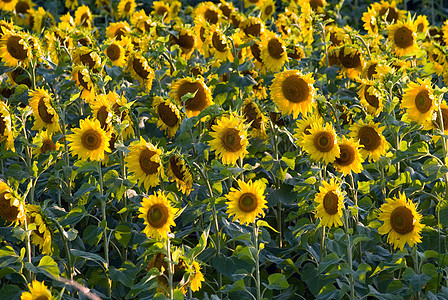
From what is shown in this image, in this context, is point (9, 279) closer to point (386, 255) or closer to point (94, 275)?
point (94, 275)

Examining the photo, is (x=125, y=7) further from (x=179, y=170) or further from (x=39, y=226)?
(x=39, y=226)

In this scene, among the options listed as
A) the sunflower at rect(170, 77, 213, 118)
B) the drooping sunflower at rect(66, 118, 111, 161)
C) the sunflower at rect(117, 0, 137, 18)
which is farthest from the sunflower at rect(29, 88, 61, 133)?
the sunflower at rect(117, 0, 137, 18)

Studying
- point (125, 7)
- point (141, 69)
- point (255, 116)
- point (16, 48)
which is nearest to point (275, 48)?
point (255, 116)

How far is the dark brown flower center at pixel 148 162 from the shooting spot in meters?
2.87

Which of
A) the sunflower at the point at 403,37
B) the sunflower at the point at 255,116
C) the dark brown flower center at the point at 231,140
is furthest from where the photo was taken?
the sunflower at the point at 403,37

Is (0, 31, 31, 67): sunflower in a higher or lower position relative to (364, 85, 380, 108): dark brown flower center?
lower

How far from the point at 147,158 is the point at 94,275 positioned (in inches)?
24.0

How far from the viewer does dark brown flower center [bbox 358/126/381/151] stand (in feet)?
10.5

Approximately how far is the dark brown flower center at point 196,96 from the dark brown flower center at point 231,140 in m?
0.41

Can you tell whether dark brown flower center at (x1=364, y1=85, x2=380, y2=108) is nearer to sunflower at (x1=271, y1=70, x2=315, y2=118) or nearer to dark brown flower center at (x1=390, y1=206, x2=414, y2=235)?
sunflower at (x1=271, y1=70, x2=315, y2=118)

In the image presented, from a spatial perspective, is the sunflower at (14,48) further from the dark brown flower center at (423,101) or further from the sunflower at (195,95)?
the dark brown flower center at (423,101)

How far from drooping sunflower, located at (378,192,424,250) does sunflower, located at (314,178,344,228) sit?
8.8 inches

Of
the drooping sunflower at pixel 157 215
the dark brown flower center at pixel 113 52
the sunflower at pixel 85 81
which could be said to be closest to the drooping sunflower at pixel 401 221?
the drooping sunflower at pixel 157 215

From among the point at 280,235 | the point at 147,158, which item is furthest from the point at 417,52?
the point at 147,158
